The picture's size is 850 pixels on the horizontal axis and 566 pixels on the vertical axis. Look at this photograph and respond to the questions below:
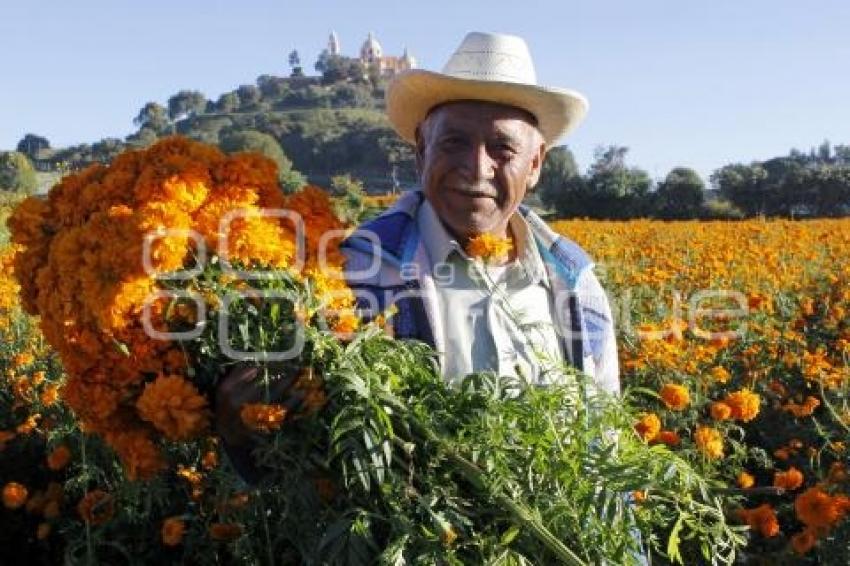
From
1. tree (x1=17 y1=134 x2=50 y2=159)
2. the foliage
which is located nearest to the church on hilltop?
tree (x1=17 y1=134 x2=50 y2=159)

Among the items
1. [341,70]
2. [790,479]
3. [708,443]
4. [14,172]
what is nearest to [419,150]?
[708,443]

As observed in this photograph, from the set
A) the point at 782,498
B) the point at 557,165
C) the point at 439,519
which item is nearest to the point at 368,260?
the point at 439,519

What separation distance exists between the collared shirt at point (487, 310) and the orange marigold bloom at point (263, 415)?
65 centimetres

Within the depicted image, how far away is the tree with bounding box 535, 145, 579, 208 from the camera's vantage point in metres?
29.7

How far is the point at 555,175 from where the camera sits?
3869 centimetres

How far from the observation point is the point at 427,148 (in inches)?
86.7

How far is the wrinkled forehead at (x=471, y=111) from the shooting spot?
216cm

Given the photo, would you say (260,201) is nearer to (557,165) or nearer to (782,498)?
(782,498)

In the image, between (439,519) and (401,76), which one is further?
(401,76)

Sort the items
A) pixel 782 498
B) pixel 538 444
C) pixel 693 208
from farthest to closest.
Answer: pixel 693 208
pixel 782 498
pixel 538 444

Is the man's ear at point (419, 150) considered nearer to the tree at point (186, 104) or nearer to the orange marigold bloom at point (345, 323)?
the orange marigold bloom at point (345, 323)

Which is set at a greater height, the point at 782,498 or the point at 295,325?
the point at 295,325

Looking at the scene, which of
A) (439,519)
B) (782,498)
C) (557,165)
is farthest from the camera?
(557,165)

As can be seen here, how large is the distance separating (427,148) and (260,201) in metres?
0.66
